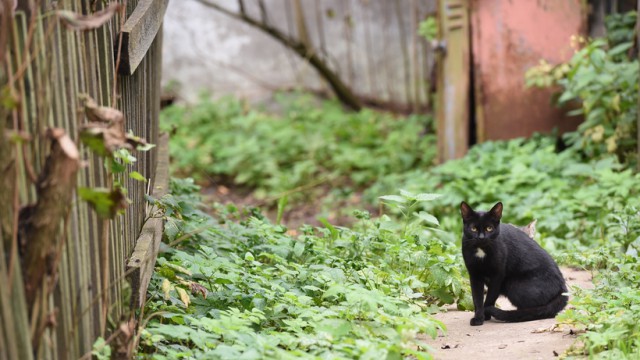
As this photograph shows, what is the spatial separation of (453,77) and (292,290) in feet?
19.0

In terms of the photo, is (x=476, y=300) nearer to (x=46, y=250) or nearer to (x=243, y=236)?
(x=243, y=236)

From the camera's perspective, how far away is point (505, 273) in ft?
17.5

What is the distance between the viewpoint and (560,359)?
4219 mm

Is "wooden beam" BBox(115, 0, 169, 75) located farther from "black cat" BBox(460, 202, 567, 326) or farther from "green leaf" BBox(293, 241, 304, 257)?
"black cat" BBox(460, 202, 567, 326)

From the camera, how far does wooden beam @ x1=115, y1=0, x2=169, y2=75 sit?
13.6 feet

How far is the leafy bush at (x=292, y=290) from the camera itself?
3.92 m

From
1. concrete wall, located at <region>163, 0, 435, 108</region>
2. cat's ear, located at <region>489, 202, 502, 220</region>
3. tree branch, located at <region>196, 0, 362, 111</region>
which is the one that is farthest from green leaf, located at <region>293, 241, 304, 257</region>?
tree branch, located at <region>196, 0, 362, 111</region>

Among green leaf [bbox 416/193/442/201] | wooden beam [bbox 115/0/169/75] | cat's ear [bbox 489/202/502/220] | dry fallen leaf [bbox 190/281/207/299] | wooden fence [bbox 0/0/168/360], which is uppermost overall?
wooden beam [bbox 115/0/169/75]

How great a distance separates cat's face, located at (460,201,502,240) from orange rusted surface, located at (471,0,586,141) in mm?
4743

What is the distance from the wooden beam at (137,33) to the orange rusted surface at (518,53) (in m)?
5.29

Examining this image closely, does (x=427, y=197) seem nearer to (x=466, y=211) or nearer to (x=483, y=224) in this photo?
(x=466, y=211)

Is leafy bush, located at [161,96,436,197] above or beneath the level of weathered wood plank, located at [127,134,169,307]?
beneath

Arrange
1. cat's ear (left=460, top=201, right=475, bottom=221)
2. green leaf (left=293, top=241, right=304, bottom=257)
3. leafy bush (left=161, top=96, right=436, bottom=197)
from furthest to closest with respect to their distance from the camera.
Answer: leafy bush (left=161, top=96, right=436, bottom=197)
green leaf (left=293, top=241, right=304, bottom=257)
cat's ear (left=460, top=201, right=475, bottom=221)

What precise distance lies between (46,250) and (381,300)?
185 centimetres
